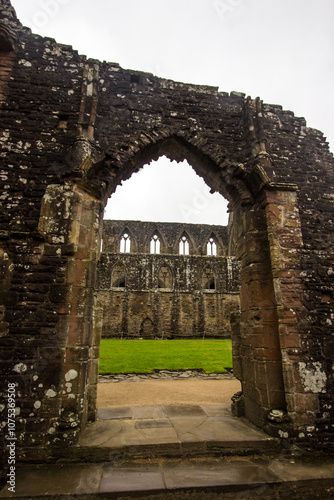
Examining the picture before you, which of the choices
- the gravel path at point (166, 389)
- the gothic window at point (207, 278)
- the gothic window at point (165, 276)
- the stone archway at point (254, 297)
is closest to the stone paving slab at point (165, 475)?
the stone archway at point (254, 297)

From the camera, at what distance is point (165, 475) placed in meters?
3.37

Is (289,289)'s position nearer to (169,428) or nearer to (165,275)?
(169,428)

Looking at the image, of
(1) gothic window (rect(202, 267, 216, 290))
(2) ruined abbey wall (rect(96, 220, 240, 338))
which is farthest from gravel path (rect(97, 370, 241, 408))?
(1) gothic window (rect(202, 267, 216, 290))

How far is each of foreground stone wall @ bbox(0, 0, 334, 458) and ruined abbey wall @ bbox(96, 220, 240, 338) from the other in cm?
1904

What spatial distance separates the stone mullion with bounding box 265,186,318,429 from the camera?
4.21 meters

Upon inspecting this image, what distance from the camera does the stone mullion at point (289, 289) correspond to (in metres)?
4.21

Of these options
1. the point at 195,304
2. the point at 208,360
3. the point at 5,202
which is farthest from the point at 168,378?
the point at 195,304

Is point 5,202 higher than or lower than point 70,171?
lower

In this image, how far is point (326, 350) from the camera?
4465 mm

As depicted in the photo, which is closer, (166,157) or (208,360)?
(166,157)

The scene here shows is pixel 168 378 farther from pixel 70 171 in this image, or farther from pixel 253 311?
pixel 70 171

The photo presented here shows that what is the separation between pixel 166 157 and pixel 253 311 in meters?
3.81

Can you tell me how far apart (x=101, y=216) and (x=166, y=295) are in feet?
67.1

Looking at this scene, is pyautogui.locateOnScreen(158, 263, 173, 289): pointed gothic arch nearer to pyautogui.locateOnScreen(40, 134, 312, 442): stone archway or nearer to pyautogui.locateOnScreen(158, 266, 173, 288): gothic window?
pyautogui.locateOnScreen(158, 266, 173, 288): gothic window
